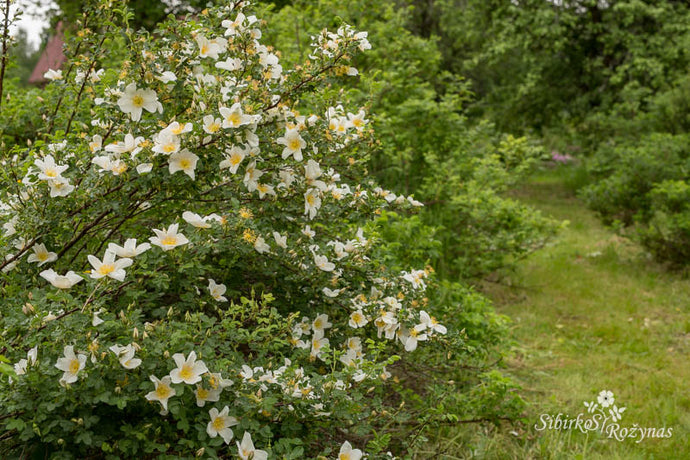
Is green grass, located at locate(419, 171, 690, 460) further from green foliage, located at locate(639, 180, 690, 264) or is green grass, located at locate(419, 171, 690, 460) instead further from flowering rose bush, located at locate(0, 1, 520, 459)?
flowering rose bush, located at locate(0, 1, 520, 459)

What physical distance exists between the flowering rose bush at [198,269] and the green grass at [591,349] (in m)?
0.82

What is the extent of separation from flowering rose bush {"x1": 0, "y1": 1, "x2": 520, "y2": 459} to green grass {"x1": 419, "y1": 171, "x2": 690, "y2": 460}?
82cm

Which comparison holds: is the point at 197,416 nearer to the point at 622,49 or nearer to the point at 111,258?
the point at 111,258

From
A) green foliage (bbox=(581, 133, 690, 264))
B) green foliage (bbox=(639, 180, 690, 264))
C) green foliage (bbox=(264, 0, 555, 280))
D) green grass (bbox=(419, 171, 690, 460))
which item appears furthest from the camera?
green foliage (bbox=(581, 133, 690, 264))

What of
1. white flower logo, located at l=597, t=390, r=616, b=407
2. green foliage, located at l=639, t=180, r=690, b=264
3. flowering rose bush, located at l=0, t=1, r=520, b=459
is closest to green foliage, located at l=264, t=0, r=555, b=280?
green foliage, located at l=639, t=180, r=690, b=264

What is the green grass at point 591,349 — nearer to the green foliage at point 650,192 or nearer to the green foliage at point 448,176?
the green foliage at point 650,192

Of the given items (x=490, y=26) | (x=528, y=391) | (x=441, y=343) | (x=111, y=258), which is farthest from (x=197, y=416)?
(x=490, y=26)

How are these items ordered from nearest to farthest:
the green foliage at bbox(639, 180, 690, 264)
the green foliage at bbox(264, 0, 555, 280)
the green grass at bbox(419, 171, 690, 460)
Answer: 1. the green grass at bbox(419, 171, 690, 460)
2. the green foliage at bbox(264, 0, 555, 280)
3. the green foliage at bbox(639, 180, 690, 264)

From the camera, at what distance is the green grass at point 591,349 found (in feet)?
8.86

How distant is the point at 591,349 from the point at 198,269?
124 inches

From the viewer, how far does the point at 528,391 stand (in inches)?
132

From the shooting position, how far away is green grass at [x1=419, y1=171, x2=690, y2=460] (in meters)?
2.70

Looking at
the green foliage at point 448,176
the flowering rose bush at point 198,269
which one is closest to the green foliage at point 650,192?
the green foliage at point 448,176

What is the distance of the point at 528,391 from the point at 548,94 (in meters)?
8.65
